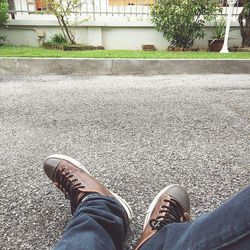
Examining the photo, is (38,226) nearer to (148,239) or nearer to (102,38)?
(148,239)

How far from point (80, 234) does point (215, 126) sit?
1.66m

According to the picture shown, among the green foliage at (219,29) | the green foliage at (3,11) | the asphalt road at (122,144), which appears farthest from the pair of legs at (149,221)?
the green foliage at (219,29)

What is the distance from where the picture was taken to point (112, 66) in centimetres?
432

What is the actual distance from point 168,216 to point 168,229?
0.61 feet

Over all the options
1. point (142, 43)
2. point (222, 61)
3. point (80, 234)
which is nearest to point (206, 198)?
point (80, 234)

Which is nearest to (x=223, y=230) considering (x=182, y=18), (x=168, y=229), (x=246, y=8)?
(x=168, y=229)

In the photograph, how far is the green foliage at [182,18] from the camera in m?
5.55

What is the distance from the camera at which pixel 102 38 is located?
21.5 feet

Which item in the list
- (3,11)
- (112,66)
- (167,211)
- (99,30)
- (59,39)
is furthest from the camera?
(99,30)

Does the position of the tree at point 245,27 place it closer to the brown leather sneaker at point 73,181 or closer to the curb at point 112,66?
the curb at point 112,66

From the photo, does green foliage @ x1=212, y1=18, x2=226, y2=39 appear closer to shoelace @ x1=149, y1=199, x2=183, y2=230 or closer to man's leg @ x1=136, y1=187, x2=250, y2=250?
shoelace @ x1=149, y1=199, x2=183, y2=230

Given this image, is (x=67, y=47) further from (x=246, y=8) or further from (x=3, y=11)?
(x=246, y=8)

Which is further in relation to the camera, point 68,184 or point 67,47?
point 67,47

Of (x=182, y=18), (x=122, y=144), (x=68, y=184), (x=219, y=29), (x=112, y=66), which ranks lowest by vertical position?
(x=122, y=144)
